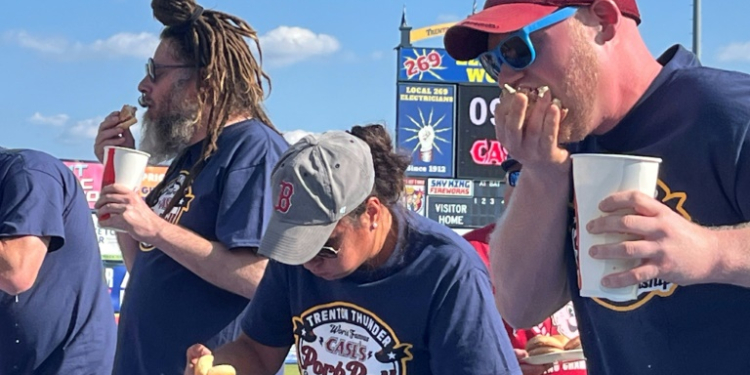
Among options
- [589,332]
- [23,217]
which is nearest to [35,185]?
[23,217]

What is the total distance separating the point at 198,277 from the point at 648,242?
2230 mm

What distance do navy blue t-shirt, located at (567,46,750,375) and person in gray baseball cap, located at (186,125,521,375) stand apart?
0.62m

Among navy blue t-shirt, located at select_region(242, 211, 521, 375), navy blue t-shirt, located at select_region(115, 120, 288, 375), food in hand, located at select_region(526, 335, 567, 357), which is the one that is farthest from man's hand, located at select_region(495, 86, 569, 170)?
food in hand, located at select_region(526, 335, 567, 357)

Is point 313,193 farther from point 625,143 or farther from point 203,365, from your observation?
point 625,143

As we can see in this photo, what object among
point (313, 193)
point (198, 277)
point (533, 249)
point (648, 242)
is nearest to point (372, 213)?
point (313, 193)

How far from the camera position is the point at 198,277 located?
359 cm

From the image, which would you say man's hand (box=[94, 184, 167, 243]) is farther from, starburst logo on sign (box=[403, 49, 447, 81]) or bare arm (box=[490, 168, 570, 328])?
starburst logo on sign (box=[403, 49, 447, 81])

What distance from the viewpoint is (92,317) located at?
3.98 metres

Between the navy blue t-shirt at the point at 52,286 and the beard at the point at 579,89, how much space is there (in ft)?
7.56

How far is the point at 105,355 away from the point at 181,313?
63cm

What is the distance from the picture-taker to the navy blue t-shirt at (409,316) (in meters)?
2.63

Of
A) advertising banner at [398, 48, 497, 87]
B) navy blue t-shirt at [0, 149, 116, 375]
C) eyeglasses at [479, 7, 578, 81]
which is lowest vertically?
navy blue t-shirt at [0, 149, 116, 375]

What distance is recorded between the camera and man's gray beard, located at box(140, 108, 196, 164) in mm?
3867

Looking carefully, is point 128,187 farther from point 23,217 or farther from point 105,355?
point 105,355
